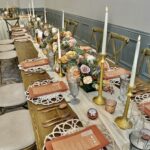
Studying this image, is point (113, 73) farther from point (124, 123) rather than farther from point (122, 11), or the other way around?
point (122, 11)

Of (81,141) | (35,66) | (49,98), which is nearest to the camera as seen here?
(81,141)

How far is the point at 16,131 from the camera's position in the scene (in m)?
1.31

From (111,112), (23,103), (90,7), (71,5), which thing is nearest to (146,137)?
(111,112)

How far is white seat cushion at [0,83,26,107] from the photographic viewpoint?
168 centimetres

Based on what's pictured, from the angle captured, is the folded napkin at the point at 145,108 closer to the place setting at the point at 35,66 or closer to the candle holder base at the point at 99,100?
the candle holder base at the point at 99,100

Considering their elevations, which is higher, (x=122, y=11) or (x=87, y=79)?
(x=122, y=11)

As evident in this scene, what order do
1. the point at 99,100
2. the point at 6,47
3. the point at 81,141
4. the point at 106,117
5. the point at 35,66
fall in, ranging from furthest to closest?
1. the point at 6,47
2. the point at 35,66
3. the point at 99,100
4. the point at 106,117
5. the point at 81,141

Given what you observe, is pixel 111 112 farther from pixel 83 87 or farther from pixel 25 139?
pixel 25 139

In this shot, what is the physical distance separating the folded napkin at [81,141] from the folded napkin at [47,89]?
43 centimetres

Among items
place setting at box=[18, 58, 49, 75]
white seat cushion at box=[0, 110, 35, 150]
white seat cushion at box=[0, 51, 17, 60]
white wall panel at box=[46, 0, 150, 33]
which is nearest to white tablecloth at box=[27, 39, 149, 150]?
white seat cushion at box=[0, 110, 35, 150]

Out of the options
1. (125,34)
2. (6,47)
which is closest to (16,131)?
(125,34)

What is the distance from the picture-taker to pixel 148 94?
1245 millimetres

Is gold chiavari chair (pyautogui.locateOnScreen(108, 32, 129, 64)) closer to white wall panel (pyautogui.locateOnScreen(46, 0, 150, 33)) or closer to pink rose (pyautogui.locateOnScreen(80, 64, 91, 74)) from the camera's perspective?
white wall panel (pyautogui.locateOnScreen(46, 0, 150, 33))

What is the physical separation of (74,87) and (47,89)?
245mm
